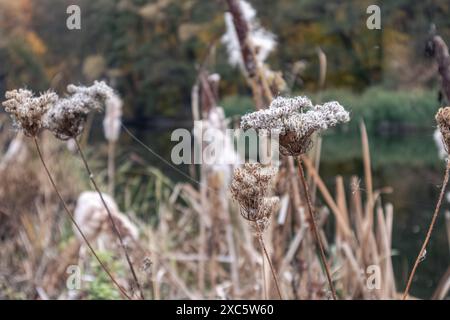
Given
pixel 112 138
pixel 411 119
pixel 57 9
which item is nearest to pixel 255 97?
pixel 112 138

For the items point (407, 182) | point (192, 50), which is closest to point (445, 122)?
point (407, 182)

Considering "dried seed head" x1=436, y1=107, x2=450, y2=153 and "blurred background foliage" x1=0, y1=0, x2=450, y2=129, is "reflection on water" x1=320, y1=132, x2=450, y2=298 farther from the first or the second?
"blurred background foliage" x1=0, y1=0, x2=450, y2=129

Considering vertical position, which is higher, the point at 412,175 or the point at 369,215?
the point at 412,175

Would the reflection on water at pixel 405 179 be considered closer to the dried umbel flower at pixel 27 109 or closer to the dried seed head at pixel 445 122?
the dried seed head at pixel 445 122

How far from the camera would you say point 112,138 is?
279 cm

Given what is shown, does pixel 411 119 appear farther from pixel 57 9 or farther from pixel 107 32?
pixel 57 9

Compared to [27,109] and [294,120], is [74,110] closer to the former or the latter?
[27,109]

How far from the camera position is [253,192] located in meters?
0.68

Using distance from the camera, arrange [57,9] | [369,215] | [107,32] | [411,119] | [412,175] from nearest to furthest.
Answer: [369,215], [412,175], [57,9], [107,32], [411,119]

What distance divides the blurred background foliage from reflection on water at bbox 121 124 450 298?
89 centimetres

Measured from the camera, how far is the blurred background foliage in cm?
1092

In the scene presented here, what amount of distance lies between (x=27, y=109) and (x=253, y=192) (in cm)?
30

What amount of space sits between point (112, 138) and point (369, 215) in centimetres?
163
